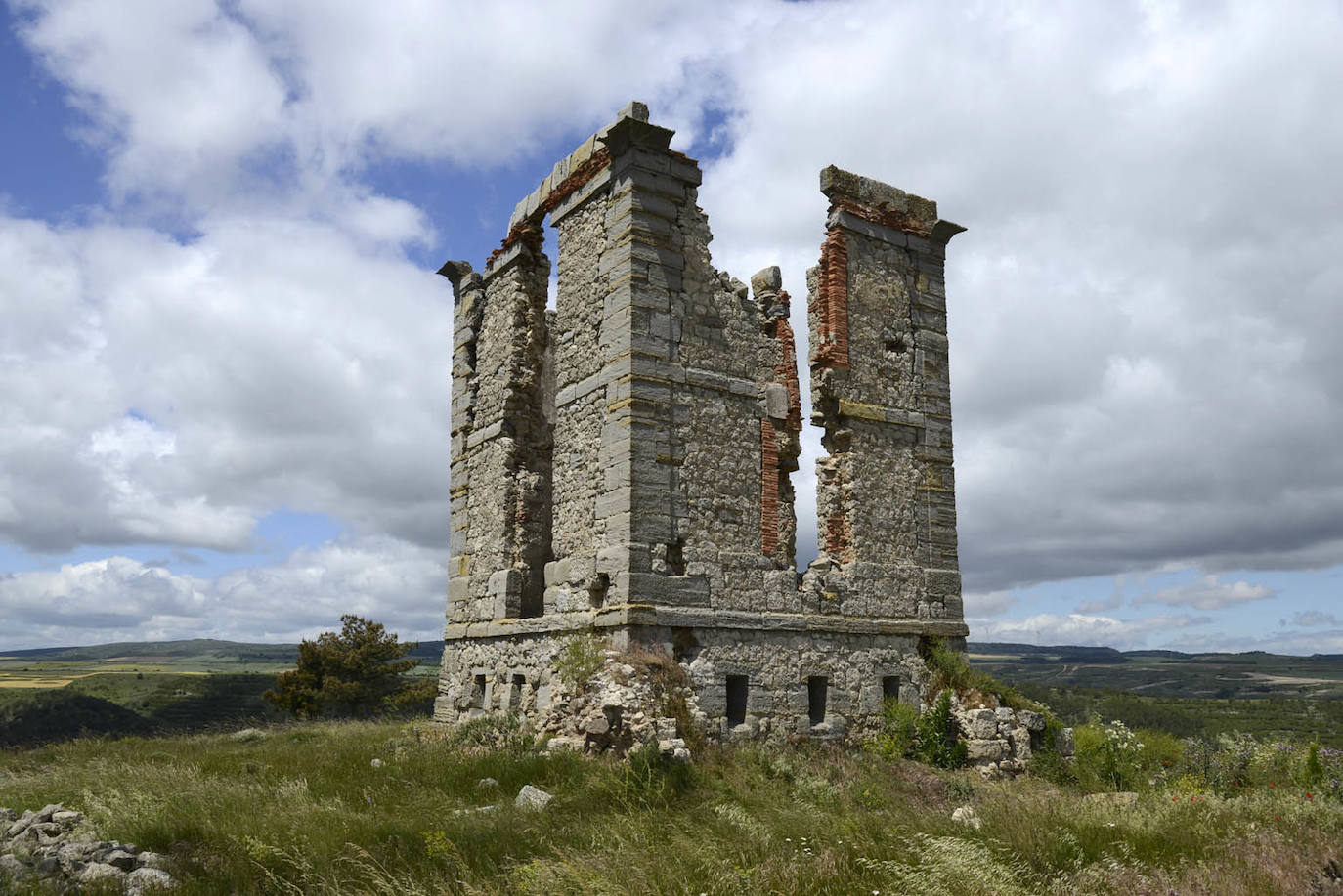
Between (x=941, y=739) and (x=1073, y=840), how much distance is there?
6.45m

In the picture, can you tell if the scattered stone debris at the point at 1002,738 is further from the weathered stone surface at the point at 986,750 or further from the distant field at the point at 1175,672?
the distant field at the point at 1175,672

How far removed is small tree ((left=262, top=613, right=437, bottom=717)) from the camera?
2862 cm

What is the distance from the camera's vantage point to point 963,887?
228 inches

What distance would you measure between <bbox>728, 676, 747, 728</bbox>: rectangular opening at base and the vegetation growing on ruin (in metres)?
0.52

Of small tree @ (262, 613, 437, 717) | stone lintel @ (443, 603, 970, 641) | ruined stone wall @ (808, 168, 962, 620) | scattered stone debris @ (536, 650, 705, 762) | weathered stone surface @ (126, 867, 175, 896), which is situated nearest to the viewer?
weathered stone surface @ (126, 867, 175, 896)

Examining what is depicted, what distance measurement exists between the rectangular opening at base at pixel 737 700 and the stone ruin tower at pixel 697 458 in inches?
0.9

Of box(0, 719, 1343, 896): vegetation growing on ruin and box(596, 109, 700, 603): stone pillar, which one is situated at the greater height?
box(596, 109, 700, 603): stone pillar

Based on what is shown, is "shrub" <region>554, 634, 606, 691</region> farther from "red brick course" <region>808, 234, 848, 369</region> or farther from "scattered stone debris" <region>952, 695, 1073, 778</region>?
"red brick course" <region>808, 234, 848, 369</region>

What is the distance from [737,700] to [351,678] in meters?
20.5

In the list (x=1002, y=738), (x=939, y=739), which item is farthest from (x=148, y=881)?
(x=1002, y=738)

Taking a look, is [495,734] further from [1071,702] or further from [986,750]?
[1071,702]

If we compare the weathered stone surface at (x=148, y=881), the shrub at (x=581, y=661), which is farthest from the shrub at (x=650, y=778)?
the weathered stone surface at (x=148, y=881)

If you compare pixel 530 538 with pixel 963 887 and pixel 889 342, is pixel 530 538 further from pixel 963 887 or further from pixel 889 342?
pixel 963 887

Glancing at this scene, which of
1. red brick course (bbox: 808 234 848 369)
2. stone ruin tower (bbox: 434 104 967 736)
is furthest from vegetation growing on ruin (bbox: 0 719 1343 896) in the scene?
red brick course (bbox: 808 234 848 369)
